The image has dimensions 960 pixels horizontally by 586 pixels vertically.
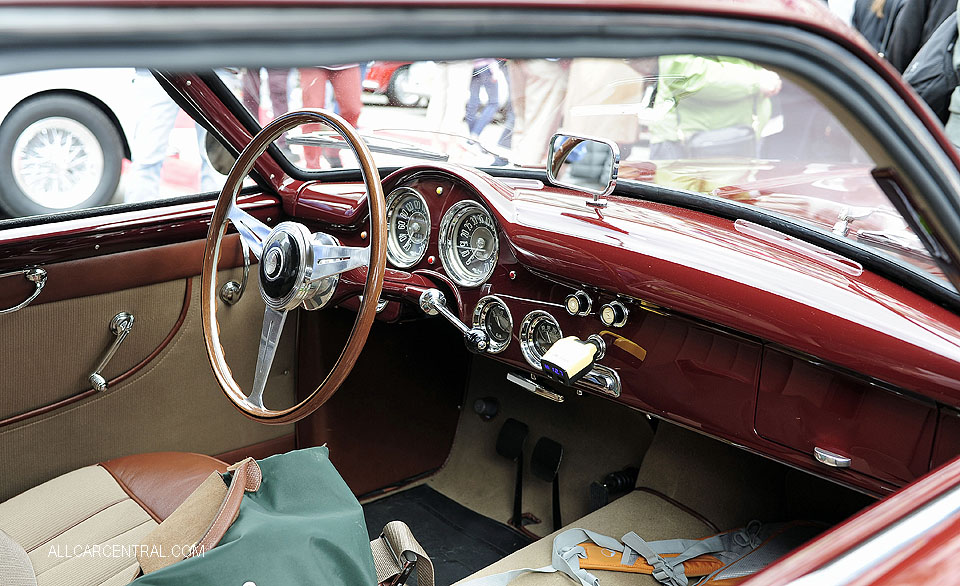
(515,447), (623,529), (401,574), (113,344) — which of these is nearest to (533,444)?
(515,447)

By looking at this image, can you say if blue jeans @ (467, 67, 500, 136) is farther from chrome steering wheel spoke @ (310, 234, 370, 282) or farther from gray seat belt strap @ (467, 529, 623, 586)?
gray seat belt strap @ (467, 529, 623, 586)

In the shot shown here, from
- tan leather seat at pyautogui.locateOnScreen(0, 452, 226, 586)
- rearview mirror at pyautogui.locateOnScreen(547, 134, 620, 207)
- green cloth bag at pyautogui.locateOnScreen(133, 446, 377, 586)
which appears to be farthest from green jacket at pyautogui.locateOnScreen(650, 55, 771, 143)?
tan leather seat at pyautogui.locateOnScreen(0, 452, 226, 586)

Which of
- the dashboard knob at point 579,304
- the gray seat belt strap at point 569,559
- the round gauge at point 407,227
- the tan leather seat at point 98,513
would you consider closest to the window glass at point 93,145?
the round gauge at point 407,227

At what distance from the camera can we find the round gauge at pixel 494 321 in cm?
201

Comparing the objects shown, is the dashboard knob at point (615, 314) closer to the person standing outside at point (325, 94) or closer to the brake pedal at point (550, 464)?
the person standing outside at point (325, 94)

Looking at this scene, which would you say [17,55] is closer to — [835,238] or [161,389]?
[835,238]

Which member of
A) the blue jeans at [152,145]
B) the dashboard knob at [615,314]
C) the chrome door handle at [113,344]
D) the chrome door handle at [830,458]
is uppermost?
the blue jeans at [152,145]

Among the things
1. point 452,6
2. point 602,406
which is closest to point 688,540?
point 602,406

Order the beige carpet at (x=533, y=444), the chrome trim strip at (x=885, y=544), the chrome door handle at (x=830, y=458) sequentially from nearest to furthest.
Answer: the chrome trim strip at (x=885, y=544) < the chrome door handle at (x=830, y=458) < the beige carpet at (x=533, y=444)

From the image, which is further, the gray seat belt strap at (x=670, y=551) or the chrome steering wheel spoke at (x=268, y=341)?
the gray seat belt strap at (x=670, y=551)

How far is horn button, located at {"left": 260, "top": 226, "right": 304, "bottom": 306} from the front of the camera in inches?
66.4

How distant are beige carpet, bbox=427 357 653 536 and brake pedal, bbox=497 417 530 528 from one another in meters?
0.02

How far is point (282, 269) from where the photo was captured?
1.69 m

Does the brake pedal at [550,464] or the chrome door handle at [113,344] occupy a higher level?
the chrome door handle at [113,344]
